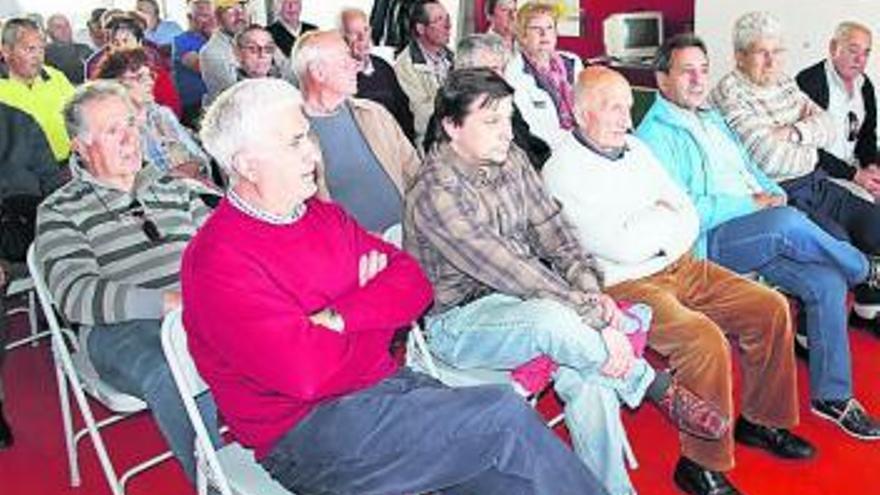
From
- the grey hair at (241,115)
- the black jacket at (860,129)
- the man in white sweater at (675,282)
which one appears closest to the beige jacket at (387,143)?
the man in white sweater at (675,282)

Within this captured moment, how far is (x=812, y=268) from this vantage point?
2.89m

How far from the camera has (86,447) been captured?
299 cm

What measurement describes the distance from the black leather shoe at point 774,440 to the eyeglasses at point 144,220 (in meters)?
1.74

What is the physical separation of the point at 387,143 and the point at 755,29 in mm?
1308

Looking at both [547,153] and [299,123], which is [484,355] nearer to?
[299,123]

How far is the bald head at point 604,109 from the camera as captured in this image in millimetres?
2559

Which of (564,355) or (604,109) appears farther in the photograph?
(604,109)

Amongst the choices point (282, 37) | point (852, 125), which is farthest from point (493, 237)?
point (282, 37)

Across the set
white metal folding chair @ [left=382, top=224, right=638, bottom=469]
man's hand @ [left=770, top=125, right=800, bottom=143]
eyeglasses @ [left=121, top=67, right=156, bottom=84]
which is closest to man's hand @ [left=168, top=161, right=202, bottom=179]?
eyeglasses @ [left=121, top=67, right=156, bottom=84]

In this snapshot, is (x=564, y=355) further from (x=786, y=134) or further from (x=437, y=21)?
(x=437, y=21)

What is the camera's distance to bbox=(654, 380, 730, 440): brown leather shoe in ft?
7.81

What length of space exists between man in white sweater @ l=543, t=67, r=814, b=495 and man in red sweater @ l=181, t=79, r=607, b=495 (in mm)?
712

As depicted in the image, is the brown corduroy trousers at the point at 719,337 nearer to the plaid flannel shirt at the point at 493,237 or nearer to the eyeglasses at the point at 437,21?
the plaid flannel shirt at the point at 493,237

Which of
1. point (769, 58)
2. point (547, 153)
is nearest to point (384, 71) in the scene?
point (547, 153)
